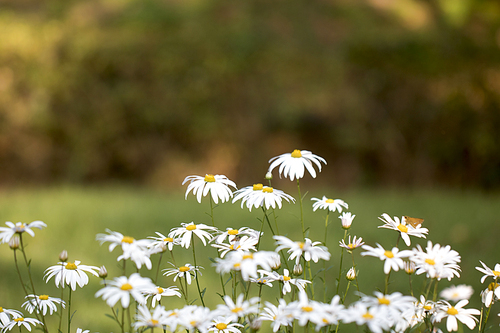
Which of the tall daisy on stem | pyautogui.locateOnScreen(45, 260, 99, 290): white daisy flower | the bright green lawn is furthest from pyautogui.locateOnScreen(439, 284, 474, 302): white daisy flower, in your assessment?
the bright green lawn

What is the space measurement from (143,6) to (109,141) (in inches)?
72.6

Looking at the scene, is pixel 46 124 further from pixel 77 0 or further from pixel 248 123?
pixel 248 123

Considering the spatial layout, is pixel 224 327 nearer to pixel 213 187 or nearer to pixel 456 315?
pixel 213 187

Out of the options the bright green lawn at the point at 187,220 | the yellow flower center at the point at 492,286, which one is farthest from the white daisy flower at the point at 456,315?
the bright green lawn at the point at 187,220

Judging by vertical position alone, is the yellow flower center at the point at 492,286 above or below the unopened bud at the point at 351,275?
below

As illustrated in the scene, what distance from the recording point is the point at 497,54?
5152 mm

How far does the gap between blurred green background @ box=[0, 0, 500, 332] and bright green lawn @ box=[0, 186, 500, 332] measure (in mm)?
450

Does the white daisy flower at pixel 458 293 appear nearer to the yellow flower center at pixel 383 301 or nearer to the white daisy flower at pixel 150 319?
the yellow flower center at pixel 383 301

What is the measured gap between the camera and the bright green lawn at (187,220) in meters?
2.31

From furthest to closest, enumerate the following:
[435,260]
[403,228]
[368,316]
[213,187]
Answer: [213,187] < [403,228] < [435,260] < [368,316]

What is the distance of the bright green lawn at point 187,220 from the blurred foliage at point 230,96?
0.60 metres

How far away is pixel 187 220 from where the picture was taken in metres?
3.38

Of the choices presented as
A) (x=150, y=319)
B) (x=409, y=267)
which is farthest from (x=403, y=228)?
(x=150, y=319)

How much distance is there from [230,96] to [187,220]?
2.18 metres
